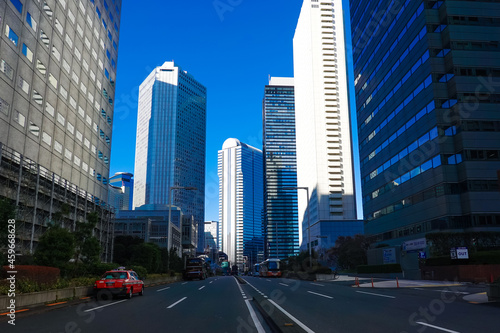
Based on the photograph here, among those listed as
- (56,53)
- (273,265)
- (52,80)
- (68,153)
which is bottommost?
(273,265)

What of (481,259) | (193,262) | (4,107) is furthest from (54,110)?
(481,259)

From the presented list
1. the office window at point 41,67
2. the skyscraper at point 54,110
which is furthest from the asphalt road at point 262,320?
the office window at point 41,67

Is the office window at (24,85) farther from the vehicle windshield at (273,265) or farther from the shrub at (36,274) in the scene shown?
the vehicle windshield at (273,265)

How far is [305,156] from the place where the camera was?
168750 mm

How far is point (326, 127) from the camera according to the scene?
152500 millimetres

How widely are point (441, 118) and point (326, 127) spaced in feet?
329

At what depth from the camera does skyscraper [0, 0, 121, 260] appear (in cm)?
3375

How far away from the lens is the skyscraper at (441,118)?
1999 inches

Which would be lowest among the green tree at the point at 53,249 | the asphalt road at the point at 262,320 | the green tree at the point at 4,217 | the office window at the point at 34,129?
the asphalt road at the point at 262,320

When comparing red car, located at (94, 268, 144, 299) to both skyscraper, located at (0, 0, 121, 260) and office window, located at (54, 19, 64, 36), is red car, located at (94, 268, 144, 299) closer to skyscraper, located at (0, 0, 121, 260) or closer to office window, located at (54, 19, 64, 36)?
skyscraper, located at (0, 0, 121, 260)

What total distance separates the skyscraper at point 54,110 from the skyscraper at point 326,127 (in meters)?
97.7

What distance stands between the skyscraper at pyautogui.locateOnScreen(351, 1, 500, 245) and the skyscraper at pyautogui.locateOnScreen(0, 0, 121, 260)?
155 feet

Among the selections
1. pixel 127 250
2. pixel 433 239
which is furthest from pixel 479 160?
pixel 127 250

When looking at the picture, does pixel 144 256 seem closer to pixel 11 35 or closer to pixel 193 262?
pixel 193 262
